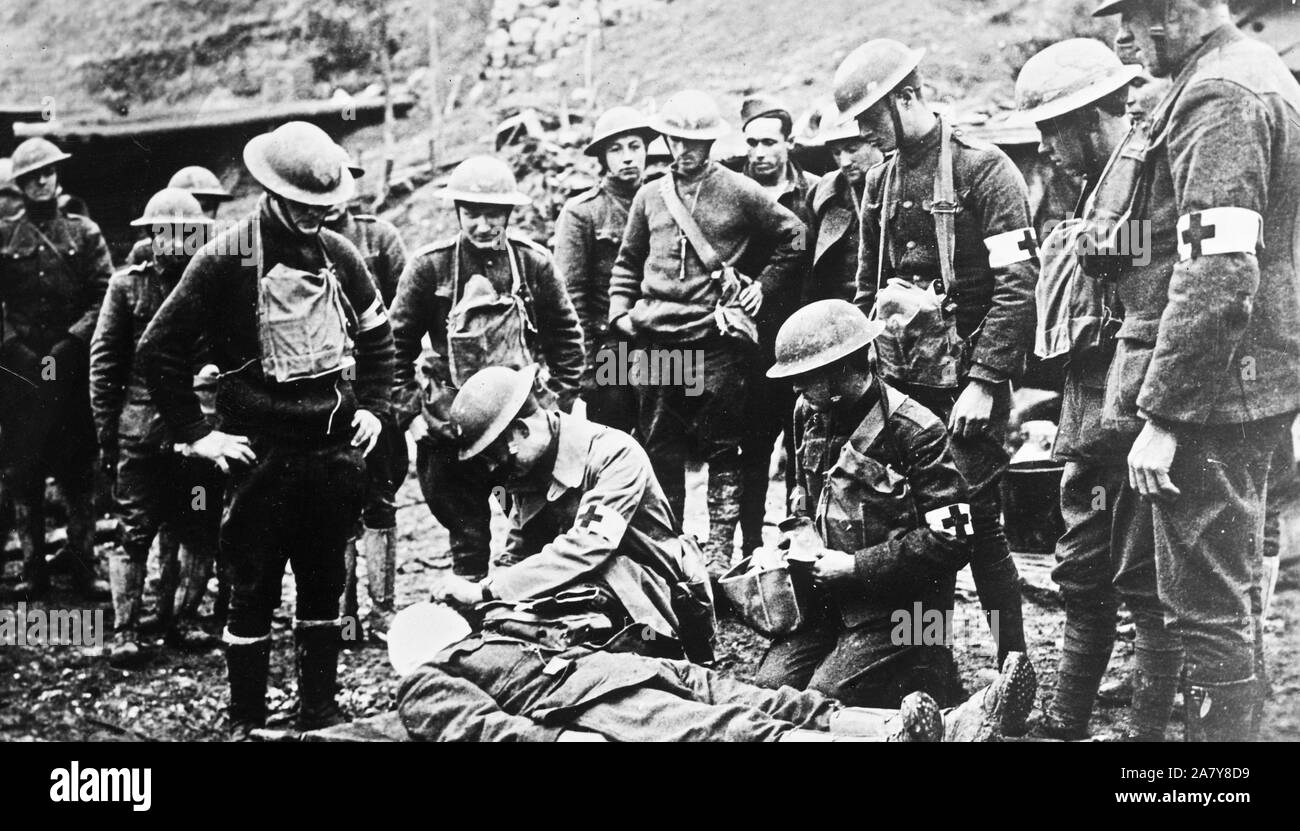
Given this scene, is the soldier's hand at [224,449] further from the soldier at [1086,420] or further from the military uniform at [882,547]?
the soldier at [1086,420]

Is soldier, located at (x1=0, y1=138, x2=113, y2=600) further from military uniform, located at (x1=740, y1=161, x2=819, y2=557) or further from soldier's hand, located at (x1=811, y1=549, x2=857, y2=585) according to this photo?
soldier's hand, located at (x1=811, y1=549, x2=857, y2=585)

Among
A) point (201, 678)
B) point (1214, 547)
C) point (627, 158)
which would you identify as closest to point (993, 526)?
point (1214, 547)

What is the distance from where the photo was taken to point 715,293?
6.18 metres

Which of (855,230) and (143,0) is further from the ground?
(143,0)

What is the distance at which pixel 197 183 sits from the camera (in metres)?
6.39

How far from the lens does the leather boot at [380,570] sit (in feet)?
21.4

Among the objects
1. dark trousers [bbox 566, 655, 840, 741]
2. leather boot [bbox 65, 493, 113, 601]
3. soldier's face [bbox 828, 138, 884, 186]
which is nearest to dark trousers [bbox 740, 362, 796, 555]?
soldier's face [bbox 828, 138, 884, 186]

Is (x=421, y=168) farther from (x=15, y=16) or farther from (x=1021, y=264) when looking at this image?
(x=1021, y=264)

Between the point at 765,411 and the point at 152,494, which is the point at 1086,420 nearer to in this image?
the point at 765,411

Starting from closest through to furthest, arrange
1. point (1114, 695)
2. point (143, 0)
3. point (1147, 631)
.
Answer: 1. point (1147, 631)
2. point (1114, 695)
3. point (143, 0)

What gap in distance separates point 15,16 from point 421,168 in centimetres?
332

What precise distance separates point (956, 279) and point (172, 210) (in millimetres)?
3818

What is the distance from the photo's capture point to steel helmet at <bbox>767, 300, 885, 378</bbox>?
15.4ft
